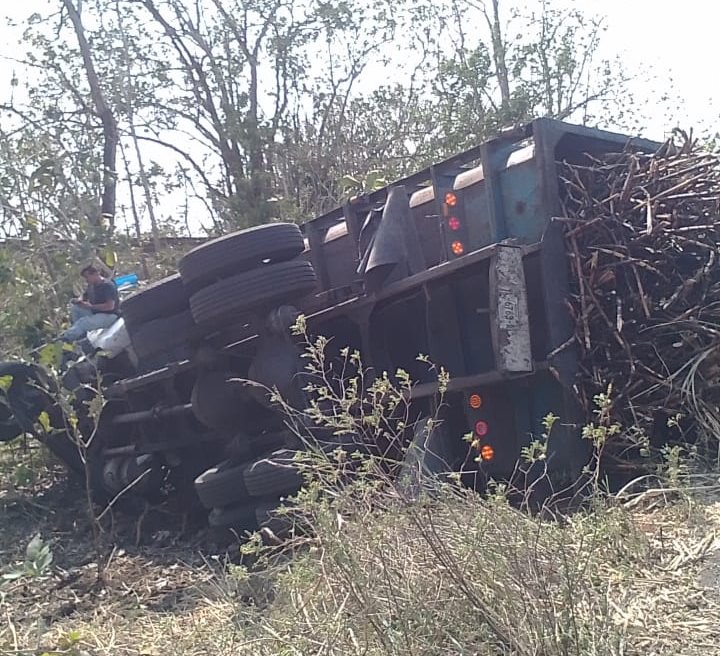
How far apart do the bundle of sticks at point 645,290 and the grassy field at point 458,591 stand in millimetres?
594

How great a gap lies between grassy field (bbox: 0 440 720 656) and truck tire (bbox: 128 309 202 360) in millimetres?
1622

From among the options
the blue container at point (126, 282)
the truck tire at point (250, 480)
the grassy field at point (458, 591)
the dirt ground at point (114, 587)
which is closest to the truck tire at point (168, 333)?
the truck tire at point (250, 480)

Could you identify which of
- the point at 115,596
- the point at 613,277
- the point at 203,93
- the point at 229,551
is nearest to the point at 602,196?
the point at 613,277

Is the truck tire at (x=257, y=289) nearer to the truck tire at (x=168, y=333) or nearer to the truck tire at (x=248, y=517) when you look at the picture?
the truck tire at (x=168, y=333)

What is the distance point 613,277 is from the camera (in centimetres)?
465

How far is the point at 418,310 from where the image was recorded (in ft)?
16.9

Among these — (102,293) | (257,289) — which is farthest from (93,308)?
(257,289)

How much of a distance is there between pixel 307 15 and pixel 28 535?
15.0 metres

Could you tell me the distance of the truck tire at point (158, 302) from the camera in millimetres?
5367

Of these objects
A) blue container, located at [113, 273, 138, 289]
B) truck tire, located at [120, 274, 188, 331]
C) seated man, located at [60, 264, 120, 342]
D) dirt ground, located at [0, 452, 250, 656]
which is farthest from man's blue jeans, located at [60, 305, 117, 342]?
truck tire, located at [120, 274, 188, 331]

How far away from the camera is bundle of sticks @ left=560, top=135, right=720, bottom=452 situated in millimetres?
4602

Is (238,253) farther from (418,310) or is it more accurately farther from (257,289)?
(418,310)

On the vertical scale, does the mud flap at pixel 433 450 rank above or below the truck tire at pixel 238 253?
below

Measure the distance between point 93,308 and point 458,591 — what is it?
541 cm
